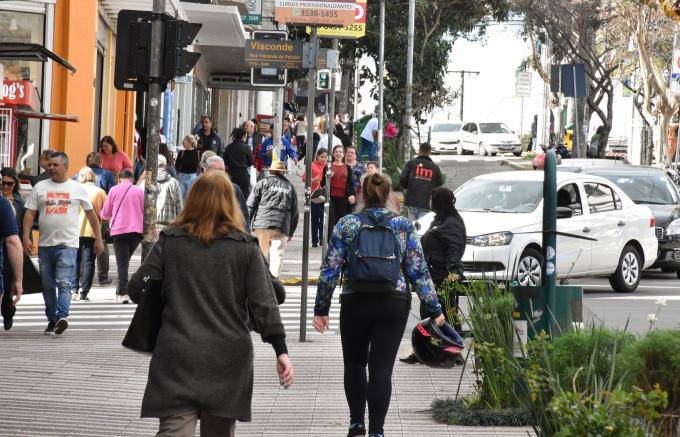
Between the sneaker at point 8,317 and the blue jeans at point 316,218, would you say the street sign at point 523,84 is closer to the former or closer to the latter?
the blue jeans at point 316,218

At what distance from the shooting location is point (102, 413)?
962cm

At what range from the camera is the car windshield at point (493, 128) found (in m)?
64.6

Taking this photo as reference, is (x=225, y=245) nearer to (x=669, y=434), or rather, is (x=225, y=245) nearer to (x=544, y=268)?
(x=669, y=434)

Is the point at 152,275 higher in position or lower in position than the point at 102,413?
higher

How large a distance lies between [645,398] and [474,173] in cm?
3838

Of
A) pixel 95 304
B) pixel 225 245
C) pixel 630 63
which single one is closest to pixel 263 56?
pixel 95 304

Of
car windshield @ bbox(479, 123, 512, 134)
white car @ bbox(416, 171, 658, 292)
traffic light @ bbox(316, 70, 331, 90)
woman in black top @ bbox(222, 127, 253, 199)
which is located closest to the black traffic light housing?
white car @ bbox(416, 171, 658, 292)

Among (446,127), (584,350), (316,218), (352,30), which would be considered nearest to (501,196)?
(316,218)

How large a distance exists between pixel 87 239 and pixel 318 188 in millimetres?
6925

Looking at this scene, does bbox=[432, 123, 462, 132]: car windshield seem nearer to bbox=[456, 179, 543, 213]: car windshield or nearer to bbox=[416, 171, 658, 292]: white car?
bbox=[416, 171, 658, 292]: white car

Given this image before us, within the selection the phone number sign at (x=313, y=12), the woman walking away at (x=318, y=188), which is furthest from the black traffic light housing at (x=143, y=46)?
the woman walking away at (x=318, y=188)

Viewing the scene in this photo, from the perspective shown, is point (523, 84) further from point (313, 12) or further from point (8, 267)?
point (8, 267)

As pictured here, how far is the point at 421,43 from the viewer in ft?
151

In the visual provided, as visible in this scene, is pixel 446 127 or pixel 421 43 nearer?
pixel 421 43
